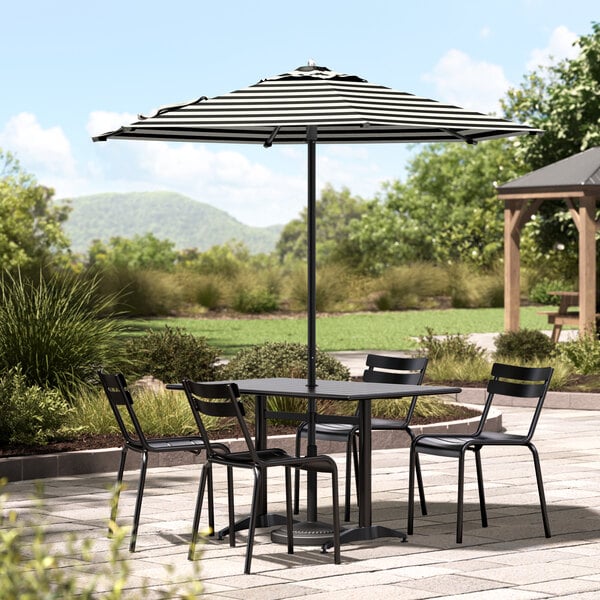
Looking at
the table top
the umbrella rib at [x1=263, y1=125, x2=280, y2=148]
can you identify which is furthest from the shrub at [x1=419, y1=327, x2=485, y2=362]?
the table top

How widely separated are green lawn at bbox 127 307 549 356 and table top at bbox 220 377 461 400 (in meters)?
13.3

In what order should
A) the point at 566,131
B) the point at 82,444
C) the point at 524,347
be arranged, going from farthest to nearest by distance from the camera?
the point at 566,131, the point at 524,347, the point at 82,444

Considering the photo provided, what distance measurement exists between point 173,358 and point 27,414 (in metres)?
3.32

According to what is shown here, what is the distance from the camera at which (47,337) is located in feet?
36.7

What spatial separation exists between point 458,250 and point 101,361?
37.1m

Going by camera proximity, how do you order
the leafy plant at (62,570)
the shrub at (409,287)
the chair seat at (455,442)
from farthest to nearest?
the shrub at (409,287) → the chair seat at (455,442) → the leafy plant at (62,570)

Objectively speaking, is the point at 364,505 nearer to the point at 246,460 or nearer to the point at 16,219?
the point at 246,460

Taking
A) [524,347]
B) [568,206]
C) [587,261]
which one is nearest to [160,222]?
[568,206]

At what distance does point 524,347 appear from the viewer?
1577cm

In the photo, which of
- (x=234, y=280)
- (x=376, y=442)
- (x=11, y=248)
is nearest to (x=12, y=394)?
(x=376, y=442)

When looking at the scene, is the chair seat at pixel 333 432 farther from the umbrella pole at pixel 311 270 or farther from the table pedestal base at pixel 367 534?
the table pedestal base at pixel 367 534

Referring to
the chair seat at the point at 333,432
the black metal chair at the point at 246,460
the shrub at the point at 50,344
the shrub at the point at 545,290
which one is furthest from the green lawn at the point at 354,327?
the black metal chair at the point at 246,460

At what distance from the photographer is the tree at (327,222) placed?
328 ft

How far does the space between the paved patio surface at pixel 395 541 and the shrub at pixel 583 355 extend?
5139 mm
